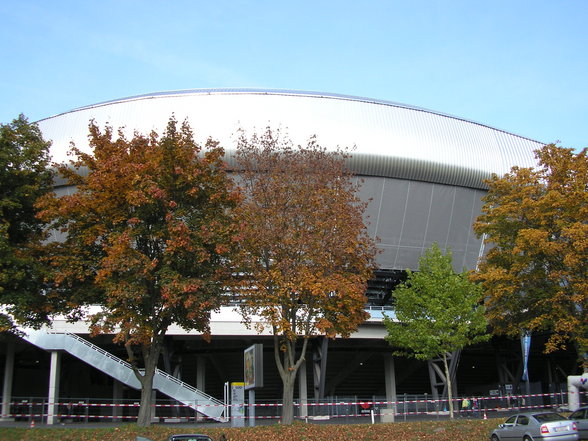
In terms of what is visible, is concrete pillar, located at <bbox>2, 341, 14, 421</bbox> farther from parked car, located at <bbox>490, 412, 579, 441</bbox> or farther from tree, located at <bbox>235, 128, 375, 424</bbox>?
parked car, located at <bbox>490, 412, 579, 441</bbox>

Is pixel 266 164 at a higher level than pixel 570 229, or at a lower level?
higher

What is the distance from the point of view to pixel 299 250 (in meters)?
21.1

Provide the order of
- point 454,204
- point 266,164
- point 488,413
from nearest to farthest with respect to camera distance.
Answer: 1. point 266,164
2. point 488,413
3. point 454,204

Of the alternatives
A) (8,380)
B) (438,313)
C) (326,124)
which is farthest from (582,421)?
(8,380)

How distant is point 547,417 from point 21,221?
1915 centimetres

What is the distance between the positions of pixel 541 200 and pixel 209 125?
22378 millimetres

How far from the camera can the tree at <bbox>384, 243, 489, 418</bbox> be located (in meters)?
29.5

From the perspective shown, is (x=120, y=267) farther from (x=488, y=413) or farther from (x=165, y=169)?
(x=488, y=413)

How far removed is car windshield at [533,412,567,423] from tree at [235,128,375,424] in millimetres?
6646

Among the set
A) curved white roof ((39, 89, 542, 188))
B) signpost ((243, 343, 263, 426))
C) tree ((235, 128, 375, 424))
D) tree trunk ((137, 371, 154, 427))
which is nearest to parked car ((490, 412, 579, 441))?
tree ((235, 128, 375, 424))

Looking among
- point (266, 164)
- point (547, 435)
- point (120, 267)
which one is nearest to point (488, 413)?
point (547, 435)

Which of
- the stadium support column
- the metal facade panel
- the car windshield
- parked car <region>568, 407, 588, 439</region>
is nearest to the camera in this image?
the car windshield

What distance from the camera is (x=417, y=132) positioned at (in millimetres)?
40188

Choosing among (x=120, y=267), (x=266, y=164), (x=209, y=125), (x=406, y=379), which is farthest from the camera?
(x=406, y=379)
